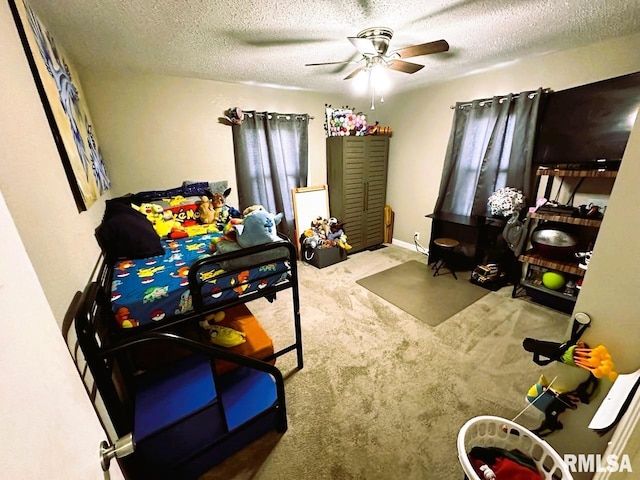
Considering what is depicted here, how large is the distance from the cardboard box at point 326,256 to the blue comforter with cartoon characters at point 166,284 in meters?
1.76

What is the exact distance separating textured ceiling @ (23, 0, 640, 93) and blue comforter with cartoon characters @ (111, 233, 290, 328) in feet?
4.95

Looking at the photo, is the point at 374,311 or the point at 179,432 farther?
the point at 374,311

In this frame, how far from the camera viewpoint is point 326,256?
11.6ft

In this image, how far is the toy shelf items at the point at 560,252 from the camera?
2.19 metres

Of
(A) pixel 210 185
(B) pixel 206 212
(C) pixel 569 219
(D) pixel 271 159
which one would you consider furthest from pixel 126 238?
(C) pixel 569 219

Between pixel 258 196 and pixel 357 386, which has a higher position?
pixel 258 196

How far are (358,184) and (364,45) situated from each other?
2077 millimetres

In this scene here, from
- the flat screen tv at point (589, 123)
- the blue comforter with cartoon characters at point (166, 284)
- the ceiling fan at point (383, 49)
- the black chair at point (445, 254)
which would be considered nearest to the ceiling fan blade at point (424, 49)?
the ceiling fan at point (383, 49)

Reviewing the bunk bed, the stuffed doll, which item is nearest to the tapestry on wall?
the bunk bed

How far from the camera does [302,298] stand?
2.79m

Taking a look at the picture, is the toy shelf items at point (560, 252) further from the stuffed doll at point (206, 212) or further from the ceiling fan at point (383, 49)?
the stuffed doll at point (206, 212)

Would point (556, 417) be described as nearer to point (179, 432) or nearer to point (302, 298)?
point (179, 432)

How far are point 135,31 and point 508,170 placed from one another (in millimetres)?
3518

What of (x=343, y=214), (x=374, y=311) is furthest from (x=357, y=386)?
(x=343, y=214)
